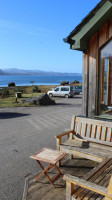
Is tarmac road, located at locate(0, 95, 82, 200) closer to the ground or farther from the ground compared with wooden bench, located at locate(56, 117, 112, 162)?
closer to the ground

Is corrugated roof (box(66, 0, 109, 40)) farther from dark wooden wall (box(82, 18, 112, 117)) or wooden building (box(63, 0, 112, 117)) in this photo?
dark wooden wall (box(82, 18, 112, 117))

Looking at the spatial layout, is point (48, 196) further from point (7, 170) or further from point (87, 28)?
point (87, 28)

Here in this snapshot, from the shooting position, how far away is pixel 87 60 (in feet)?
19.7

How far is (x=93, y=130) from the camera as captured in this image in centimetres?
546

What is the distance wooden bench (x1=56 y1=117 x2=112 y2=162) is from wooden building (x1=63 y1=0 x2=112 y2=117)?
611 millimetres

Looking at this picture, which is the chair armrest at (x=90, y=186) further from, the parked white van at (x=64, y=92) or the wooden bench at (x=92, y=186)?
the parked white van at (x=64, y=92)

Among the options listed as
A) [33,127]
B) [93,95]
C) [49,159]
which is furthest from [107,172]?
[33,127]

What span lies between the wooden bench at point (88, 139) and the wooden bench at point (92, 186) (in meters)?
0.71

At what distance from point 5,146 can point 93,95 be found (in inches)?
145

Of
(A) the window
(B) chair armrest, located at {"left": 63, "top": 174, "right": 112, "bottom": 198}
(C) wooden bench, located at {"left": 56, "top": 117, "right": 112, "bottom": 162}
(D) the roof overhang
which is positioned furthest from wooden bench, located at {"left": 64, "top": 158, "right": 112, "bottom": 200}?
(D) the roof overhang

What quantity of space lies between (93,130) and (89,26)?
2899 mm

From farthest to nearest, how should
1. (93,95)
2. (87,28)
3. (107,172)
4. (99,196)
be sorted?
(93,95), (87,28), (107,172), (99,196)

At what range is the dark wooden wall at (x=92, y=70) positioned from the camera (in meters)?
5.62

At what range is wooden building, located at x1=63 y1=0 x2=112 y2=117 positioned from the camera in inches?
213
